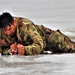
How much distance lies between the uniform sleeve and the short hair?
355 mm

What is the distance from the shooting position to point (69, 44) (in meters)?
9.37

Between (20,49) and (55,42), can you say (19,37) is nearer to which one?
(20,49)

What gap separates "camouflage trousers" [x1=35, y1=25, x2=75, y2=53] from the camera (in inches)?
363

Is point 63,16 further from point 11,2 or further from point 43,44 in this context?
point 43,44

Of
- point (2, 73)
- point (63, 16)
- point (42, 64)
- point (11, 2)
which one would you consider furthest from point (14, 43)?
point (11, 2)

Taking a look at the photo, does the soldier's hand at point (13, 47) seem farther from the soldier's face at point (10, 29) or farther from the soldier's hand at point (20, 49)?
the soldier's face at point (10, 29)

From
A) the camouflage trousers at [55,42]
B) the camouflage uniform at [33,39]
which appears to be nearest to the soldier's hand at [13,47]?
the camouflage uniform at [33,39]

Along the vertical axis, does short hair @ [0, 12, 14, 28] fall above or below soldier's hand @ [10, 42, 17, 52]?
above

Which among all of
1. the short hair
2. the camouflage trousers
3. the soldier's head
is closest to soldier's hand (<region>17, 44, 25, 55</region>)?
the soldier's head

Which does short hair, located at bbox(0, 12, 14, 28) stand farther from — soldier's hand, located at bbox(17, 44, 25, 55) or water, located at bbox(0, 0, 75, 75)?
water, located at bbox(0, 0, 75, 75)

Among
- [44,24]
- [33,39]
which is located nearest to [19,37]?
[33,39]

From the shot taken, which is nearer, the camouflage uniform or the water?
the water

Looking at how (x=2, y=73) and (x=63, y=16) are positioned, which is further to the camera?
(x=63, y=16)

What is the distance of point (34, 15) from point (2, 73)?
8.39 meters
